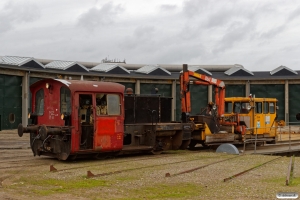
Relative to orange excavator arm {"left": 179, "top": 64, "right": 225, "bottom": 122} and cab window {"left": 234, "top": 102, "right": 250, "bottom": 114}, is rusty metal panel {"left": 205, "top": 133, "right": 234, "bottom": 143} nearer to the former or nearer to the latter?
orange excavator arm {"left": 179, "top": 64, "right": 225, "bottom": 122}

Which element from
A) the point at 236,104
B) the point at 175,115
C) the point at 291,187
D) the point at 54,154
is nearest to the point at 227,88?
the point at 175,115

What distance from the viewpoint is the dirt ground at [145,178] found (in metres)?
8.82

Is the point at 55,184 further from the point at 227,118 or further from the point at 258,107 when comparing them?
the point at 258,107

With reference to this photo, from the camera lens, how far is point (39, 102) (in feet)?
49.0

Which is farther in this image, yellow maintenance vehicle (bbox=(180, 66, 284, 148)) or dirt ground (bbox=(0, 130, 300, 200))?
yellow maintenance vehicle (bbox=(180, 66, 284, 148))

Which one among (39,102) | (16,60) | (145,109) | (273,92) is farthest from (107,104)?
(273,92)

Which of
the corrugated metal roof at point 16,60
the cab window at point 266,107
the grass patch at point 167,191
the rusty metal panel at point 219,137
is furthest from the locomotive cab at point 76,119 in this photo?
the corrugated metal roof at point 16,60

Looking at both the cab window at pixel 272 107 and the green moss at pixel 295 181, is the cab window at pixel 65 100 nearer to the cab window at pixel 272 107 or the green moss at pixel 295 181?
the green moss at pixel 295 181

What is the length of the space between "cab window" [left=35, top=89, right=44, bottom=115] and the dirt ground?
1.61m

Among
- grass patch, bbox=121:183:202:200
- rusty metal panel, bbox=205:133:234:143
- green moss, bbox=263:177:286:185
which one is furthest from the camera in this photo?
rusty metal panel, bbox=205:133:234:143

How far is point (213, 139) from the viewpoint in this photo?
760 inches

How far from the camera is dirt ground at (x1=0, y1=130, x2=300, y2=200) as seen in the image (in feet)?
28.9

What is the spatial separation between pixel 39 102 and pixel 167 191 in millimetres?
7309

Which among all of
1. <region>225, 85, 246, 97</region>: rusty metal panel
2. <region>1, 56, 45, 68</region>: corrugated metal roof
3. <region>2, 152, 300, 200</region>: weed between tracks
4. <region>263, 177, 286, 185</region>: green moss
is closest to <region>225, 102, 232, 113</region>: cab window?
<region>2, 152, 300, 200</region>: weed between tracks
